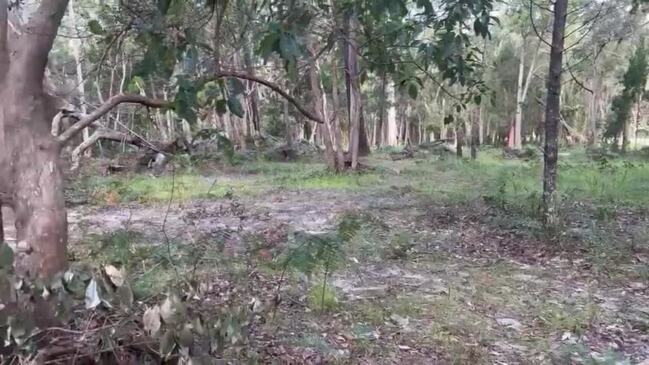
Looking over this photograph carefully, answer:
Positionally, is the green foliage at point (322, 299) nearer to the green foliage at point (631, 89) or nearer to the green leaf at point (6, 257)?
the green leaf at point (6, 257)

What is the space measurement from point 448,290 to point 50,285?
3.38 metres

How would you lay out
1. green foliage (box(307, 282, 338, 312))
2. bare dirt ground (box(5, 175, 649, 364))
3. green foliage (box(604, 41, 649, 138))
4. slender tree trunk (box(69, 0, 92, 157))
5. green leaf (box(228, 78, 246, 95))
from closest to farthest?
green leaf (box(228, 78, 246, 95)) < slender tree trunk (box(69, 0, 92, 157)) < bare dirt ground (box(5, 175, 649, 364)) < green foliage (box(307, 282, 338, 312)) < green foliage (box(604, 41, 649, 138))

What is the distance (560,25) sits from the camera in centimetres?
645

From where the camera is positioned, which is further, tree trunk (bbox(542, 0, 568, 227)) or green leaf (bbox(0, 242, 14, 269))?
tree trunk (bbox(542, 0, 568, 227))

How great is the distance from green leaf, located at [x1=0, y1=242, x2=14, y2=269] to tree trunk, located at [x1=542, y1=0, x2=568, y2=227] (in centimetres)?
553

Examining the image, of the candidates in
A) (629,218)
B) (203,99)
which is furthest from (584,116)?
(203,99)

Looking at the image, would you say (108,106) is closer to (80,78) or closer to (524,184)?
(80,78)

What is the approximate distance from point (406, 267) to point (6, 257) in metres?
3.98

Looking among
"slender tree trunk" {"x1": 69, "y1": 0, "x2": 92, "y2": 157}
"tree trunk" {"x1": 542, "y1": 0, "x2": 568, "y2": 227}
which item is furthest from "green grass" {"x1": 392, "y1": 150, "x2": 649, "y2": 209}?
"slender tree trunk" {"x1": 69, "y1": 0, "x2": 92, "y2": 157}

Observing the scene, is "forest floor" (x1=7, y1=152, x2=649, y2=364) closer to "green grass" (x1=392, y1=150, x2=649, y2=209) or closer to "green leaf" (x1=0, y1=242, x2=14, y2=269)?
"green grass" (x1=392, y1=150, x2=649, y2=209)

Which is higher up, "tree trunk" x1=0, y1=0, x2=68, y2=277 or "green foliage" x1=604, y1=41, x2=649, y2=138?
"green foliage" x1=604, y1=41, x2=649, y2=138

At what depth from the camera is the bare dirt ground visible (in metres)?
3.51

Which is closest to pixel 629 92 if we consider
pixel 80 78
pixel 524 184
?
pixel 524 184

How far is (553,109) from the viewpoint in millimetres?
6445
